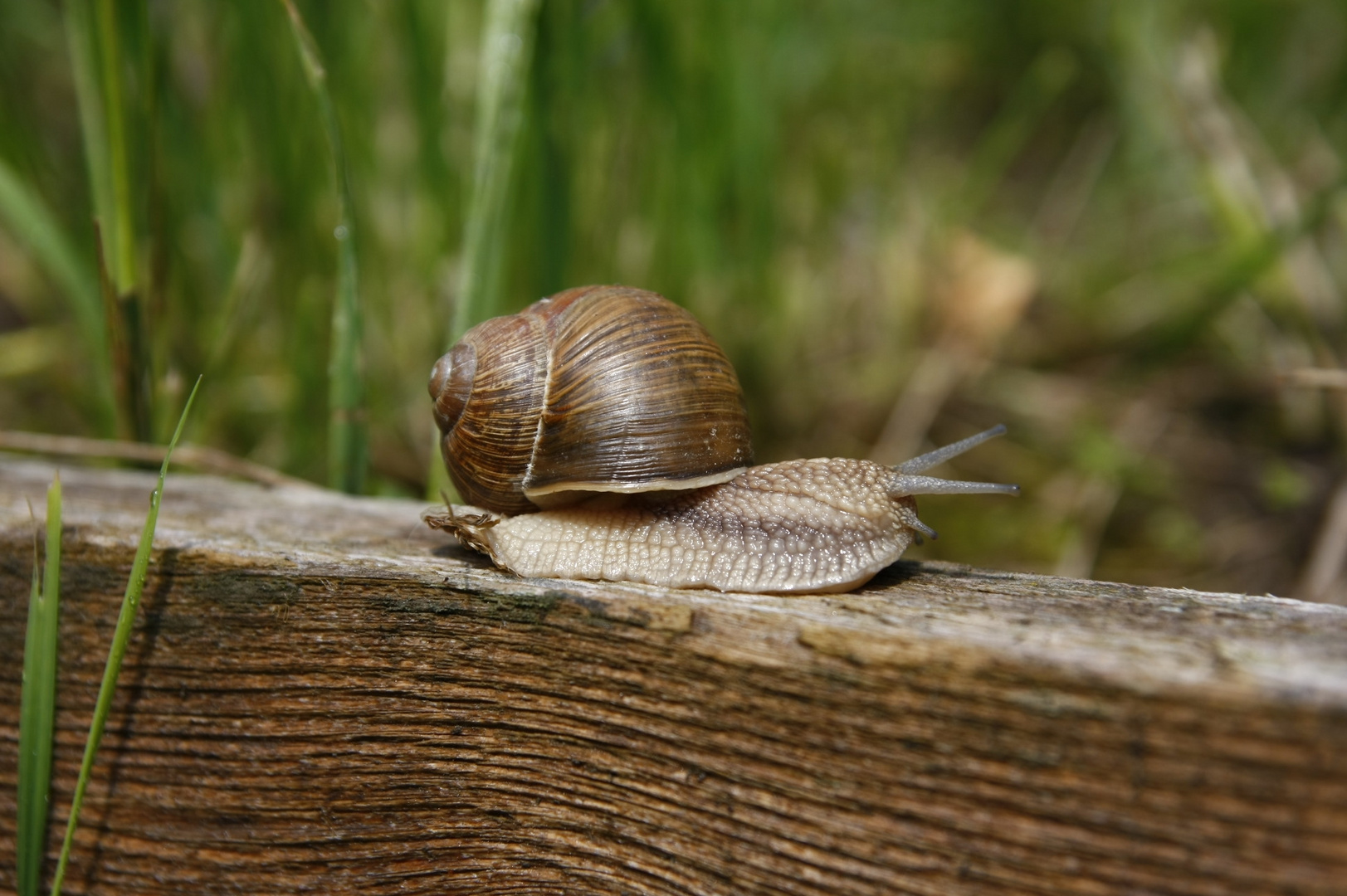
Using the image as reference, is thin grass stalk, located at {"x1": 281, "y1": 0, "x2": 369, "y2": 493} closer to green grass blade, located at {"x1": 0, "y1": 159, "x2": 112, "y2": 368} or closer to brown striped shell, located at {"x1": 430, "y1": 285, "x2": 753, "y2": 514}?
brown striped shell, located at {"x1": 430, "y1": 285, "x2": 753, "y2": 514}

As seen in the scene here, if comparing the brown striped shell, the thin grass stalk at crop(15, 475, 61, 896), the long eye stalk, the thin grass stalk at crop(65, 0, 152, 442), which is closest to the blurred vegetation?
the thin grass stalk at crop(65, 0, 152, 442)

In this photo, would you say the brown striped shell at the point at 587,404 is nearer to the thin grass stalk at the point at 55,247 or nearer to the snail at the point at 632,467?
the snail at the point at 632,467

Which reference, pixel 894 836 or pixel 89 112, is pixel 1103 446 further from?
pixel 89 112

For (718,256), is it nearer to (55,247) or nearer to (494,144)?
(494,144)

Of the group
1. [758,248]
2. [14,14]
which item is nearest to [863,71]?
[758,248]

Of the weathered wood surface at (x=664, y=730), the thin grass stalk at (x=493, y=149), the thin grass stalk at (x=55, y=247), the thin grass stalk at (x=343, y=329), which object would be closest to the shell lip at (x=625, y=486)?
the weathered wood surface at (x=664, y=730)

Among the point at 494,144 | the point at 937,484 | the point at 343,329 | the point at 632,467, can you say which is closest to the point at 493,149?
the point at 494,144
